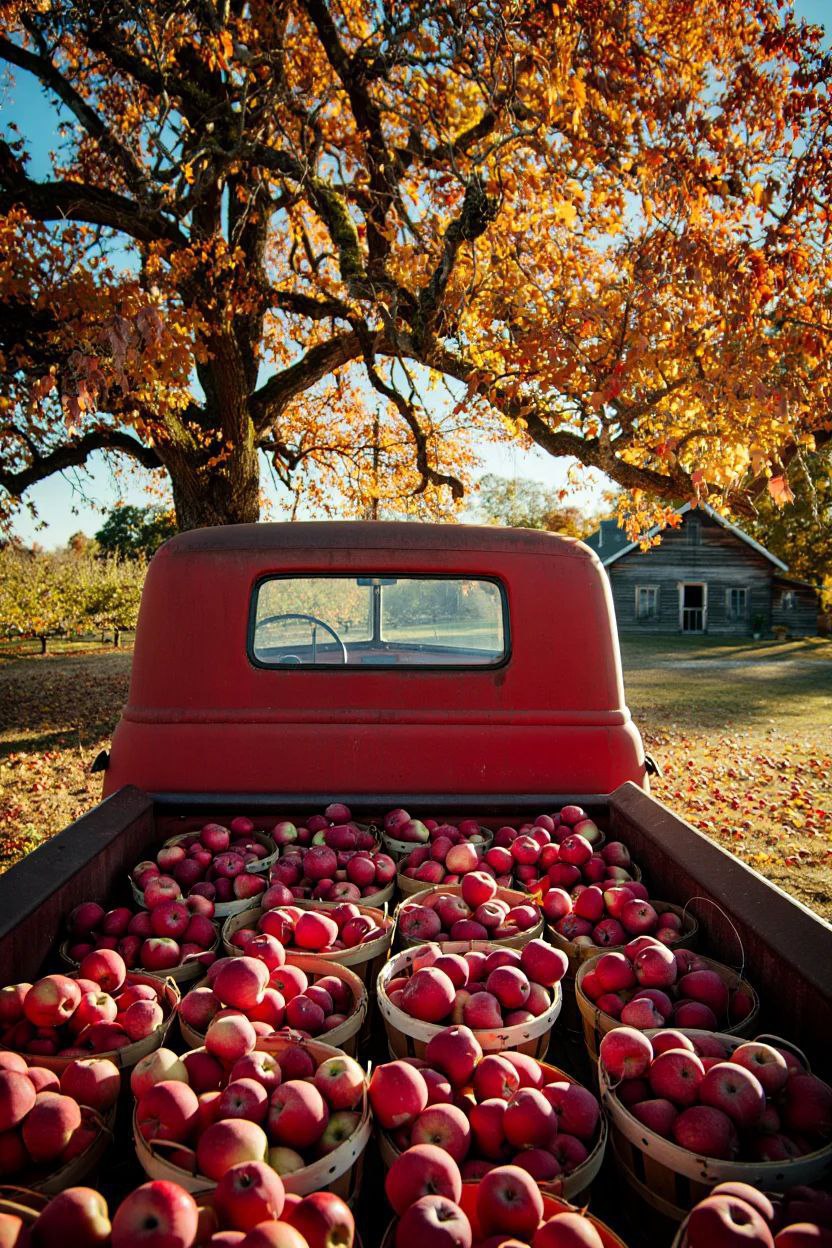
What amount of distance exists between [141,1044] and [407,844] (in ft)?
4.74

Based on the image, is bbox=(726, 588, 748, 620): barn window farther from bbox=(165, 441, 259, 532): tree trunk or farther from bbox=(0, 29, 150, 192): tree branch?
bbox=(0, 29, 150, 192): tree branch

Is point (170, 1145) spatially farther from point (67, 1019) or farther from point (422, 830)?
point (422, 830)

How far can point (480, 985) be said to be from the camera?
2.11m

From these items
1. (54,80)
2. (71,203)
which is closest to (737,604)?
(71,203)

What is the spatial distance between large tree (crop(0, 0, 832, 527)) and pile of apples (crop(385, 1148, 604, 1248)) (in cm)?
533

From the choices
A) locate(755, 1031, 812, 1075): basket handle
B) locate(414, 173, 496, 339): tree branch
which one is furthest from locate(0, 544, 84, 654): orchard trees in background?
locate(755, 1031, 812, 1075): basket handle

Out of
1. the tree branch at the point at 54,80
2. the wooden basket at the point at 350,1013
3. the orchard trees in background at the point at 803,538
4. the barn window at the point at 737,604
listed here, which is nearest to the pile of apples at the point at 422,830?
the wooden basket at the point at 350,1013

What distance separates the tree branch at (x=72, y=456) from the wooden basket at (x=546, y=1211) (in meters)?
11.5

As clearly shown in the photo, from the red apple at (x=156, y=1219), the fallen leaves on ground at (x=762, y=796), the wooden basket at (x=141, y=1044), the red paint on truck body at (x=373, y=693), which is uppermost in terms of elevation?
the red paint on truck body at (x=373, y=693)

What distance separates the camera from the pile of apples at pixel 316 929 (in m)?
2.38

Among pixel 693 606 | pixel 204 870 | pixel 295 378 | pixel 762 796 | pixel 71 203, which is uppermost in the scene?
pixel 71 203

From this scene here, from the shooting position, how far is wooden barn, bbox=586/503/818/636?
34406 mm

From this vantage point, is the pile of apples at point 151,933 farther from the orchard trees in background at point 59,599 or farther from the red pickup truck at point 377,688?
the orchard trees in background at point 59,599

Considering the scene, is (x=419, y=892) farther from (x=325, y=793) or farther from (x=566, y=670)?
(x=566, y=670)
